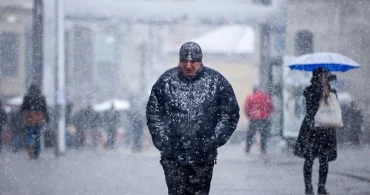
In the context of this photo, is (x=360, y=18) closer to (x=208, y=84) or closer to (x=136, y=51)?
(x=208, y=84)

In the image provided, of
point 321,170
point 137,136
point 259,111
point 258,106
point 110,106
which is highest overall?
point 258,106

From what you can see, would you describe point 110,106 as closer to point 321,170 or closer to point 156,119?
point 321,170

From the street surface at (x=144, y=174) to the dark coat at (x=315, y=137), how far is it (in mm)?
671

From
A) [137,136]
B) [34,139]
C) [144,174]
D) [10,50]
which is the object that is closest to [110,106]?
[137,136]

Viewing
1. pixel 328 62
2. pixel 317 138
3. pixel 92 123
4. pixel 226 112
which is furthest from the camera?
pixel 92 123

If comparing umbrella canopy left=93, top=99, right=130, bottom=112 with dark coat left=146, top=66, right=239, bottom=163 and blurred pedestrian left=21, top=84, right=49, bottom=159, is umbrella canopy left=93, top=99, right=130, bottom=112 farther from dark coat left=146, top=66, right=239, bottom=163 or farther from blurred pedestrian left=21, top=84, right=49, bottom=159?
dark coat left=146, top=66, right=239, bottom=163

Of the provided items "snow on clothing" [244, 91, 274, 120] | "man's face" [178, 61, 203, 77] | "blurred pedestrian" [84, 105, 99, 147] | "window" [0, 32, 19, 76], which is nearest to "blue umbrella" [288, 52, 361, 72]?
"man's face" [178, 61, 203, 77]

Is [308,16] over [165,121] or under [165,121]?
over

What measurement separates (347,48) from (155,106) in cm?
2236

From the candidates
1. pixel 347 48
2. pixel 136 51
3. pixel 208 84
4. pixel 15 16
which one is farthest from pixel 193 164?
pixel 136 51

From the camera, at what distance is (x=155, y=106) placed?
5957mm

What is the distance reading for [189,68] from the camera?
586 cm

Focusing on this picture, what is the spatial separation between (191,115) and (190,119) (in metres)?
0.03

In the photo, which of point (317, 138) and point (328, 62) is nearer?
point (317, 138)
